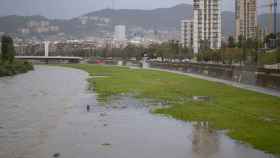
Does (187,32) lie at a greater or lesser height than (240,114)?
greater

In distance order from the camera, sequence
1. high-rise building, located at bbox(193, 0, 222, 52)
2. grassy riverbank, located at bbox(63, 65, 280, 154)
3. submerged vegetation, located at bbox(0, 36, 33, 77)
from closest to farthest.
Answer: grassy riverbank, located at bbox(63, 65, 280, 154), submerged vegetation, located at bbox(0, 36, 33, 77), high-rise building, located at bbox(193, 0, 222, 52)

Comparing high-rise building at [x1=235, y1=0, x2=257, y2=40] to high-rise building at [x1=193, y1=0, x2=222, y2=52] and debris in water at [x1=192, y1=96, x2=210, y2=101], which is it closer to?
high-rise building at [x1=193, y1=0, x2=222, y2=52]

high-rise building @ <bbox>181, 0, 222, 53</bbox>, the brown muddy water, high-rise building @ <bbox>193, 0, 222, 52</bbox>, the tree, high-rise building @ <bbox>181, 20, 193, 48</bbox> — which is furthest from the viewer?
high-rise building @ <bbox>181, 20, 193, 48</bbox>

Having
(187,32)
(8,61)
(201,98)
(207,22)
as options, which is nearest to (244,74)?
(201,98)

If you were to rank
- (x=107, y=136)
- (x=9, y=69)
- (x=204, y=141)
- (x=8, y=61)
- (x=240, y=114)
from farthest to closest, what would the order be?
(x=8, y=61)
(x=9, y=69)
(x=240, y=114)
(x=107, y=136)
(x=204, y=141)

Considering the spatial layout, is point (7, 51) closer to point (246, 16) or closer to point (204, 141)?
point (204, 141)

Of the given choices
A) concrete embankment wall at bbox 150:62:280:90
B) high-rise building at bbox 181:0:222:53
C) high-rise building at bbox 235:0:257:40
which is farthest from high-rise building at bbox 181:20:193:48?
concrete embankment wall at bbox 150:62:280:90

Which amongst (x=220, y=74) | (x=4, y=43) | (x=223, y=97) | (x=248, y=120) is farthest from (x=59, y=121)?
(x=4, y=43)

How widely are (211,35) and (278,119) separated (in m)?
135

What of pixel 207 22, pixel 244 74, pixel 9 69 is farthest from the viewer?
pixel 207 22

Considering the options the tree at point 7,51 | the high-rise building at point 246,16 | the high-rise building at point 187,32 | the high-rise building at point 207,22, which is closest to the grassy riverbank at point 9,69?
the tree at point 7,51

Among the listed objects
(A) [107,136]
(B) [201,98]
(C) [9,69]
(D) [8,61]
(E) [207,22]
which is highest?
(E) [207,22]

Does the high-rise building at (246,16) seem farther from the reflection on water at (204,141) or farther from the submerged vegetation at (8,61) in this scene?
the reflection on water at (204,141)

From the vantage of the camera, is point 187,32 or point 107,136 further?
point 187,32
